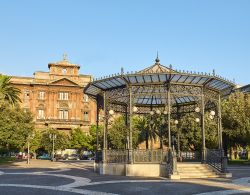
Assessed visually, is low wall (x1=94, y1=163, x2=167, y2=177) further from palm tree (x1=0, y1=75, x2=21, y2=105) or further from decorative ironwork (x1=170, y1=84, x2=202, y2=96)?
palm tree (x1=0, y1=75, x2=21, y2=105)

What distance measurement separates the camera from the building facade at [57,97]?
87750 millimetres

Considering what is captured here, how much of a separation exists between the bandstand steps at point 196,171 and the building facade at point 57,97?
66.5m

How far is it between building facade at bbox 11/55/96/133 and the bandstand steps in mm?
66451

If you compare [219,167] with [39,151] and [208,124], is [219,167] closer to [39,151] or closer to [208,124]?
[208,124]

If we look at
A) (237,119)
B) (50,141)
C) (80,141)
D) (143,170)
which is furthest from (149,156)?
(80,141)

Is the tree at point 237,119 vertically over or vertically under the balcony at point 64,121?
under

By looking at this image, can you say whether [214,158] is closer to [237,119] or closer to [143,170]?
[143,170]

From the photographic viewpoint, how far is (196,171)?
2291 cm

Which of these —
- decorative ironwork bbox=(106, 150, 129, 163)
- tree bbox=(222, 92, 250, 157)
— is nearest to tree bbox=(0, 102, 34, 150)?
decorative ironwork bbox=(106, 150, 129, 163)

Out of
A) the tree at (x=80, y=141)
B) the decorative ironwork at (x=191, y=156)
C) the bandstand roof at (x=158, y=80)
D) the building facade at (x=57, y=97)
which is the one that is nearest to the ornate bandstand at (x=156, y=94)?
the bandstand roof at (x=158, y=80)

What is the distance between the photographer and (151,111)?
30891mm

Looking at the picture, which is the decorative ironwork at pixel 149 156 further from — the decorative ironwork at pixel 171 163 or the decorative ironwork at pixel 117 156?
the decorative ironwork at pixel 117 156

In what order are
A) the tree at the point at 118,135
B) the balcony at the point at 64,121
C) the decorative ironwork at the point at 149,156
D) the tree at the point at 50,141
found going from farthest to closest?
1. the balcony at the point at 64,121
2. the tree at the point at 50,141
3. the tree at the point at 118,135
4. the decorative ironwork at the point at 149,156

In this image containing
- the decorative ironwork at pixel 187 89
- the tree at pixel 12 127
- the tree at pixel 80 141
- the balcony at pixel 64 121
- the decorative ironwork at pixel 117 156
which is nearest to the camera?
the decorative ironwork at pixel 117 156
